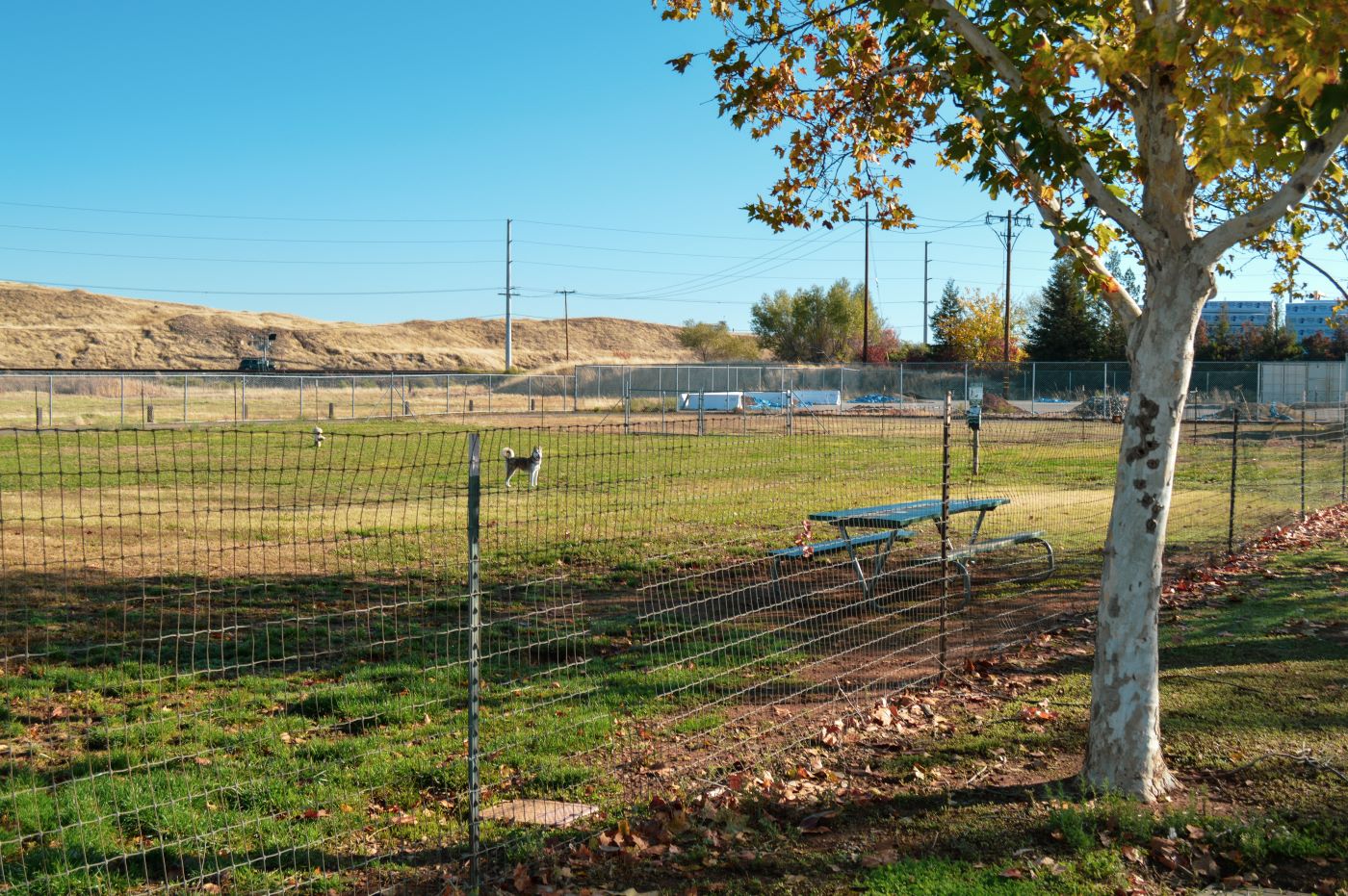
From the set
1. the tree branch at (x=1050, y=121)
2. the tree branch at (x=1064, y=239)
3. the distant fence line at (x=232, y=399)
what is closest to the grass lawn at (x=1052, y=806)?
the tree branch at (x=1064, y=239)

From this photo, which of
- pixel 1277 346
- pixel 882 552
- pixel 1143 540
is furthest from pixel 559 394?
pixel 1143 540

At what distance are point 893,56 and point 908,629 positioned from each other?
A: 4245 millimetres

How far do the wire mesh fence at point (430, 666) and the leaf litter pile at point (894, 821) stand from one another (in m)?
0.22

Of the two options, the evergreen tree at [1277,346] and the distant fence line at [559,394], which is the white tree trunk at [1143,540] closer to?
the distant fence line at [559,394]

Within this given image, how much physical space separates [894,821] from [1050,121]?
3208 millimetres

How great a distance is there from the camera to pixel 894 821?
16.0 ft

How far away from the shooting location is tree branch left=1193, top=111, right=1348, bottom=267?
4719 millimetres

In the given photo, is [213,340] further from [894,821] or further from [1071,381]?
[894,821]

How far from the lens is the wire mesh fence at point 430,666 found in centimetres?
469

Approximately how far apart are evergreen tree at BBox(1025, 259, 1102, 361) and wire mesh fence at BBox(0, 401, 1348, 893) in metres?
55.5

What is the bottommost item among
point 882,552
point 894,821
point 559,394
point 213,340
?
point 894,821

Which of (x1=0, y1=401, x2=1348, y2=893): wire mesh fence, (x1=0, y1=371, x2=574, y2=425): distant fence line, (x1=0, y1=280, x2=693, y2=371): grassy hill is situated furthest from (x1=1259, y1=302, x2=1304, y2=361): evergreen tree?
(x1=0, y1=280, x2=693, y2=371): grassy hill

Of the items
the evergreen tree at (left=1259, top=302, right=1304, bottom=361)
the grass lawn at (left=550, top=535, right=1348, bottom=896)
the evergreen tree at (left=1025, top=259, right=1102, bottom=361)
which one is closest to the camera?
the grass lawn at (left=550, top=535, right=1348, bottom=896)

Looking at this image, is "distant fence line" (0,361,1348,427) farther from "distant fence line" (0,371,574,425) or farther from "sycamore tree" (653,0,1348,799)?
"sycamore tree" (653,0,1348,799)
